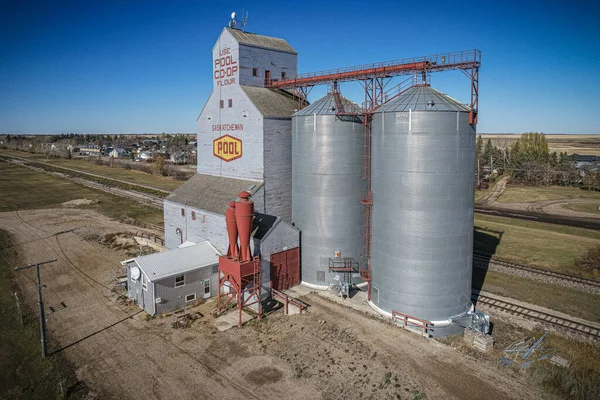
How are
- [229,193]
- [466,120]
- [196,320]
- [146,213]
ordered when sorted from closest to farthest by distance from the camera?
[466,120]
[196,320]
[229,193]
[146,213]

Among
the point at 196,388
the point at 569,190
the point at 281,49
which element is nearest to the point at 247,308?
the point at 196,388

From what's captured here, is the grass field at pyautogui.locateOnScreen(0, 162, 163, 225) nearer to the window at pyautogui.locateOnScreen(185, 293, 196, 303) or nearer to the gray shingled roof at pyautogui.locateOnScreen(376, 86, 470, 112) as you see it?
the window at pyautogui.locateOnScreen(185, 293, 196, 303)

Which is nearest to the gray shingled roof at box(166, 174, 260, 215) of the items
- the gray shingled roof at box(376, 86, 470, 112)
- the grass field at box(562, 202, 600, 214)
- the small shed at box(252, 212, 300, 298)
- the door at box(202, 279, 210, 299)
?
the small shed at box(252, 212, 300, 298)

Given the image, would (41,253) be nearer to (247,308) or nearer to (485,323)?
(247,308)

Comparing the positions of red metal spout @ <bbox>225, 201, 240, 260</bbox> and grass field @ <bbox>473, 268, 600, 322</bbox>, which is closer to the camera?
red metal spout @ <bbox>225, 201, 240, 260</bbox>

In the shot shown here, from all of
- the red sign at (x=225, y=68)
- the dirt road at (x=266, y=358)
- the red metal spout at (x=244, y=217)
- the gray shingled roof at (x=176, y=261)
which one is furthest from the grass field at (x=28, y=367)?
the red sign at (x=225, y=68)

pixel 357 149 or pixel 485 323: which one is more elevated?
pixel 357 149

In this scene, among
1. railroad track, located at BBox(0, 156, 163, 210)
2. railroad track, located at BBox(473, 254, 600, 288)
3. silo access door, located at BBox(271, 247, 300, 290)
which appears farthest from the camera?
railroad track, located at BBox(0, 156, 163, 210)
